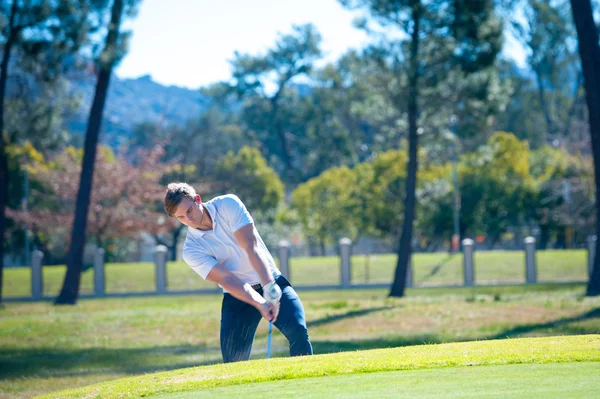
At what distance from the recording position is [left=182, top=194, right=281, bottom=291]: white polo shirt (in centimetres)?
621

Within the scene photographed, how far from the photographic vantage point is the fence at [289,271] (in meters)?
30.5

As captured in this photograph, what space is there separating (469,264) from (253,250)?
25.4 m

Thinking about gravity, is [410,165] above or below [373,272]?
above

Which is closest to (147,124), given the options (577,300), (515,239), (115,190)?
(115,190)

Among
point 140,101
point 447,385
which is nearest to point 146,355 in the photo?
point 447,385

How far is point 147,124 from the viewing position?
78562 millimetres

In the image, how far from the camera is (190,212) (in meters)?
6.11

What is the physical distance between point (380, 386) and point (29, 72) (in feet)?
72.2

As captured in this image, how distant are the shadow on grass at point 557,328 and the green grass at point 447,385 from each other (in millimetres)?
7552

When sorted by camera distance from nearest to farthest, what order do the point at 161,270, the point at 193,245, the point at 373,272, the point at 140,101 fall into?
the point at 193,245 → the point at 161,270 → the point at 373,272 → the point at 140,101

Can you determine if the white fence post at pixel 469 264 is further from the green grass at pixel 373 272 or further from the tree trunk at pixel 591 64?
the tree trunk at pixel 591 64

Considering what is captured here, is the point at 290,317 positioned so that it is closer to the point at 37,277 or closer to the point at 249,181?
the point at 37,277

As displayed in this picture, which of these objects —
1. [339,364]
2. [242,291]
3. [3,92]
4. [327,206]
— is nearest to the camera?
[242,291]

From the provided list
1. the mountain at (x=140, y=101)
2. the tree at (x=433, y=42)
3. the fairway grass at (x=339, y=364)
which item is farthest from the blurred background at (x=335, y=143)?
the mountain at (x=140, y=101)
